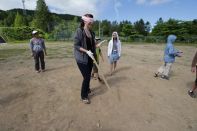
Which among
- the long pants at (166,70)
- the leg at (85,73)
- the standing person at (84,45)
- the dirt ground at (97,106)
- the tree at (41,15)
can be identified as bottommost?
the dirt ground at (97,106)

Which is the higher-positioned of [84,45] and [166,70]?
[84,45]

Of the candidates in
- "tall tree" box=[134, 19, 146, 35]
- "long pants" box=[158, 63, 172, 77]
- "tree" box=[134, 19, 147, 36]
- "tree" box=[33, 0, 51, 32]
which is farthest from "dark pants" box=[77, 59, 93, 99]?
"tree" box=[33, 0, 51, 32]

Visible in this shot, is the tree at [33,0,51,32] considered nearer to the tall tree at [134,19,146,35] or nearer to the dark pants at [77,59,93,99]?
the tall tree at [134,19,146,35]

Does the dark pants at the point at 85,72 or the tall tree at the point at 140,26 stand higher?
the tall tree at the point at 140,26

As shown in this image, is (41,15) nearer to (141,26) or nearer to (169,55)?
(141,26)

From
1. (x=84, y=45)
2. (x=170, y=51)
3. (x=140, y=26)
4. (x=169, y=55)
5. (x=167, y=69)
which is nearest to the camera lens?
(x=84, y=45)

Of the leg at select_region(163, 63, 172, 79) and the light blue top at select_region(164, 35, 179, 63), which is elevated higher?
the light blue top at select_region(164, 35, 179, 63)

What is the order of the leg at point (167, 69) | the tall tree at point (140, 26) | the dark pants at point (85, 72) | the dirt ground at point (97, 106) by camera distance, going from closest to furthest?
the dirt ground at point (97, 106) → the dark pants at point (85, 72) → the leg at point (167, 69) → the tall tree at point (140, 26)

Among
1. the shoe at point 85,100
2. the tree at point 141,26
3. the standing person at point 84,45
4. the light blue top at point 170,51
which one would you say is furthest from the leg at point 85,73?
the tree at point 141,26

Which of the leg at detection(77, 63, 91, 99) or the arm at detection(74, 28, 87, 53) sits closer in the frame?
the arm at detection(74, 28, 87, 53)

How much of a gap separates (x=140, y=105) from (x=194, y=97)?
2.01 m

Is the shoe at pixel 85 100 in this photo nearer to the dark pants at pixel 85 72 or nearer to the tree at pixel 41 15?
the dark pants at pixel 85 72

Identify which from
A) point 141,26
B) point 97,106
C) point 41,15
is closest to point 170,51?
point 97,106

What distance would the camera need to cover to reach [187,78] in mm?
8914
